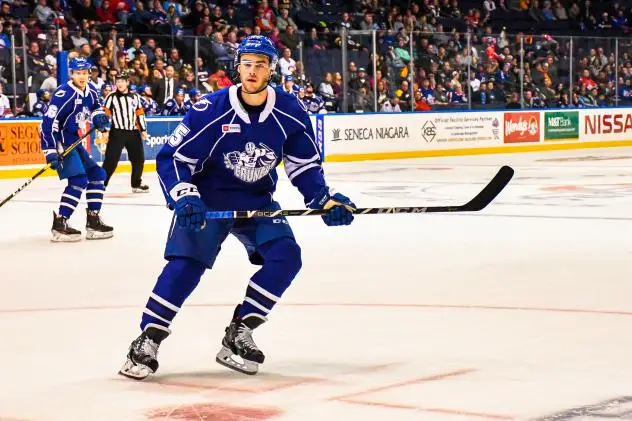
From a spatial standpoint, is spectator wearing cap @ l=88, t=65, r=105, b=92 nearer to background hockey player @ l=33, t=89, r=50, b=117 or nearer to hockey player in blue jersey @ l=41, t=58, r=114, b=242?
background hockey player @ l=33, t=89, r=50, b=117

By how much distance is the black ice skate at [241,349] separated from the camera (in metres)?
4.25

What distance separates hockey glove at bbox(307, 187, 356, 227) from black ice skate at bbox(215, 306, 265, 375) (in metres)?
0.44

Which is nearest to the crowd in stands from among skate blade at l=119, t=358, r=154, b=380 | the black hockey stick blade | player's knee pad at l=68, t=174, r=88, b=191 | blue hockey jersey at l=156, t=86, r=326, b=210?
player's knee pad at l=68, t=174, r=88, b=191

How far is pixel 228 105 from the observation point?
168 inches

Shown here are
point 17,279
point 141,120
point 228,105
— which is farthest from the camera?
point 141,120

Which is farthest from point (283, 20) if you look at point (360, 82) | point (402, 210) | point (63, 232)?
point (402, 210)

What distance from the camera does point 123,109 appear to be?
13469 mm

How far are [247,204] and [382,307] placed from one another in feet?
5.04

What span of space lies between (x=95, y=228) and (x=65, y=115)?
2.94 ft

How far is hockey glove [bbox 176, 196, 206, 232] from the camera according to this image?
4.12 m

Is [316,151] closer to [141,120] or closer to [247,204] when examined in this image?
[247,204]

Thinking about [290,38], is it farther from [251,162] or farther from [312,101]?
[251,162]

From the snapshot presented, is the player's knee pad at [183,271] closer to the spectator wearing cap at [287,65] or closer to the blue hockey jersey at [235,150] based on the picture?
the blue hockey jersey at [235,150]

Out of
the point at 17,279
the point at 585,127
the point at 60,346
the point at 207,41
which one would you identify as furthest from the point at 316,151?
the point at 585,127
